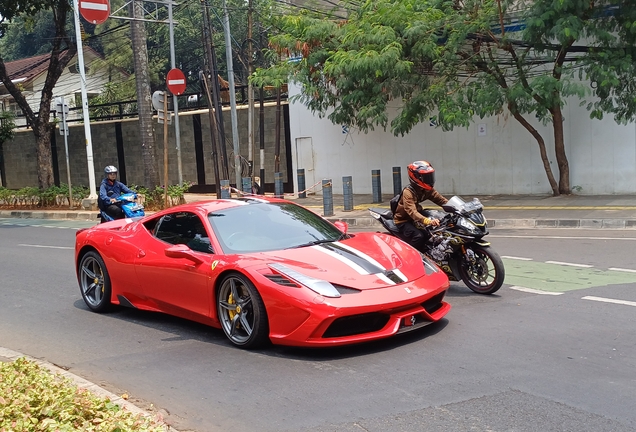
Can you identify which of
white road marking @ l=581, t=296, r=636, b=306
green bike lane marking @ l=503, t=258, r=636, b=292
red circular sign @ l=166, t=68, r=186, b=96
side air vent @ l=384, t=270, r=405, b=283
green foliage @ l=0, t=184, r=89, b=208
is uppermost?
red circular sign @ l=166, t=68, r=186, b=96

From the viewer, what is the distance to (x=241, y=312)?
21.1 ft

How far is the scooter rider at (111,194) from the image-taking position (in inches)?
509

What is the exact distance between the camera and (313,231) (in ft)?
24.0

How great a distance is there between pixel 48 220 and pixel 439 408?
829 inches

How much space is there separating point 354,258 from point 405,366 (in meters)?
1.22

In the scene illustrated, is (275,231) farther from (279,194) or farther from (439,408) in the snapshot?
(279,194)

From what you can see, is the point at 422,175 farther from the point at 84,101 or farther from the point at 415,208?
the point at 84,101

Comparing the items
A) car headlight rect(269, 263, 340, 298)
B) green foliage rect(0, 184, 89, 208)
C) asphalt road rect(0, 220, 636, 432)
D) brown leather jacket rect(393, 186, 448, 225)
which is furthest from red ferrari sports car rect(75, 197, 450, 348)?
green foliage rect(0, 184, 89, 208)

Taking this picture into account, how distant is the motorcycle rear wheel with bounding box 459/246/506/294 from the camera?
798cm

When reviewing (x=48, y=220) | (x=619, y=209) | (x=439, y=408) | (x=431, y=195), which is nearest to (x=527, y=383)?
(x=439, y=408)

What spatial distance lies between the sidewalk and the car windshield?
27.1 feet

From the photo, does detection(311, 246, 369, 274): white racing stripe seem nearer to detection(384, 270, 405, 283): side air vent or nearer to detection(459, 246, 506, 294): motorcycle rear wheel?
detection(384, 270, 405, 283): side air vent

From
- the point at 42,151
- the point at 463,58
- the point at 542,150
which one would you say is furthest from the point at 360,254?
the point at 42,151

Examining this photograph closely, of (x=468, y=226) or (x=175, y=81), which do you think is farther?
(x=175, y=81)
